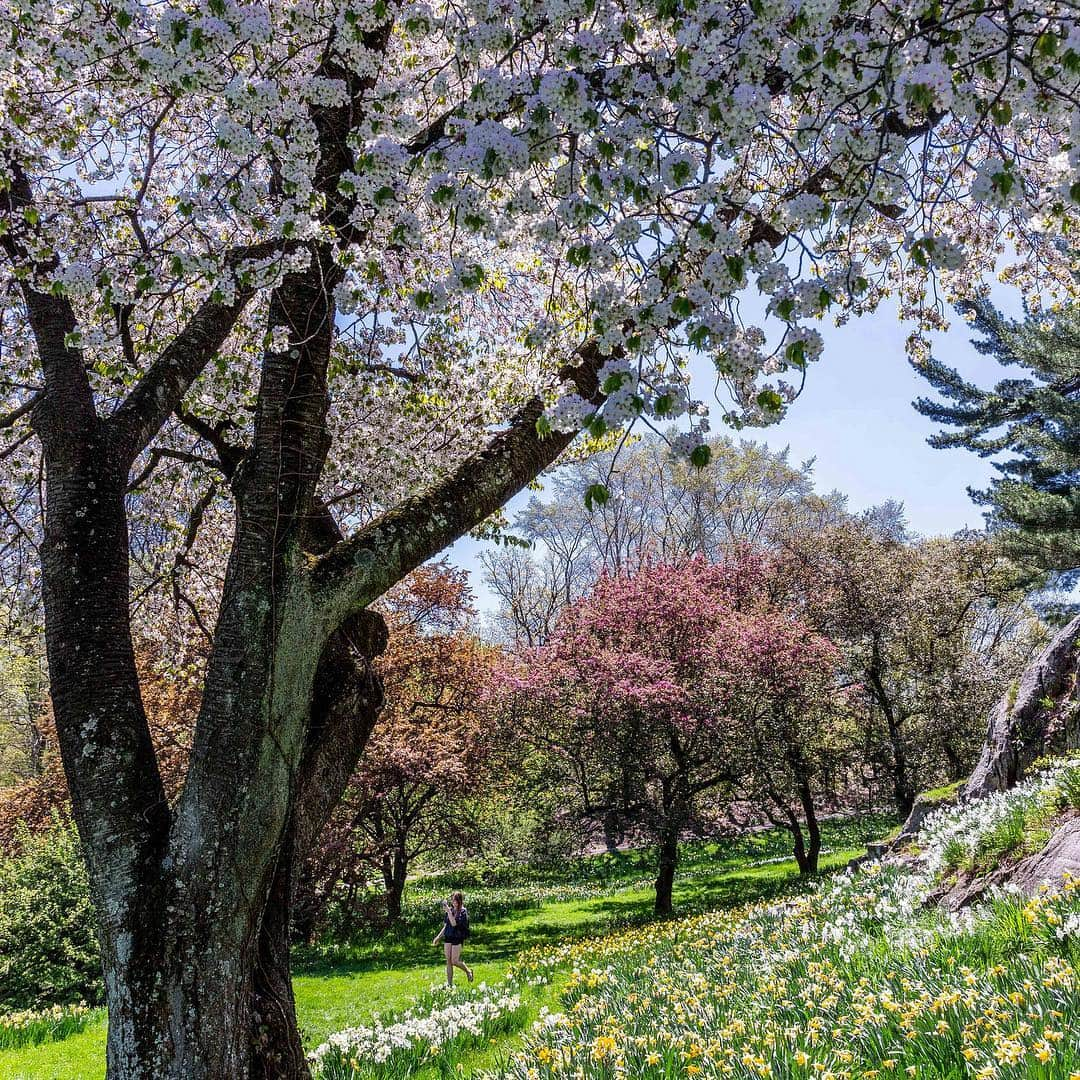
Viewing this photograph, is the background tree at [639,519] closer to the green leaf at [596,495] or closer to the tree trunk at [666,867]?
the tree trunk at [666,867]

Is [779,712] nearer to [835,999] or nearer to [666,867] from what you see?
[666,867]

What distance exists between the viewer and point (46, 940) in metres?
10.6

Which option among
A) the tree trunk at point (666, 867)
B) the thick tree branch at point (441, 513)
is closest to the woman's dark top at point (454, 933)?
the tree trunk at point (666, 867)

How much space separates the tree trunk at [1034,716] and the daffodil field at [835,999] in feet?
3.85

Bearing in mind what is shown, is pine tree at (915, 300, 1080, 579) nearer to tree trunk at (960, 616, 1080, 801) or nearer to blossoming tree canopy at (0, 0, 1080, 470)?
tree trunk at (960, 616, 1080, 801)

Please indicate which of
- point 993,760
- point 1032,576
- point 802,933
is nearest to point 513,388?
point 802,933

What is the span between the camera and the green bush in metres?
10.3

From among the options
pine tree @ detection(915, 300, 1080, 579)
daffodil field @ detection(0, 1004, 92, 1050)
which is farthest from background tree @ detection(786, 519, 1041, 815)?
daffodil field @ detection(0, 1004, 92, 1050)

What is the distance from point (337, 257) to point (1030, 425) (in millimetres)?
17188

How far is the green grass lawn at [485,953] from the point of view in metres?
7.25

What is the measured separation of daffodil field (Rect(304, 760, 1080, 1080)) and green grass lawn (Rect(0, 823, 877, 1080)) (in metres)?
0.73

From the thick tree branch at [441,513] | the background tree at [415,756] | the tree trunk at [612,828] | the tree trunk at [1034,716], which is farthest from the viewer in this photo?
the background tree at [415,756]

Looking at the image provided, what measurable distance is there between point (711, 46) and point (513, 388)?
5203 mm

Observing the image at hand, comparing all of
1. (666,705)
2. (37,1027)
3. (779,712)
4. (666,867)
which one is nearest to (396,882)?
(666,867)
